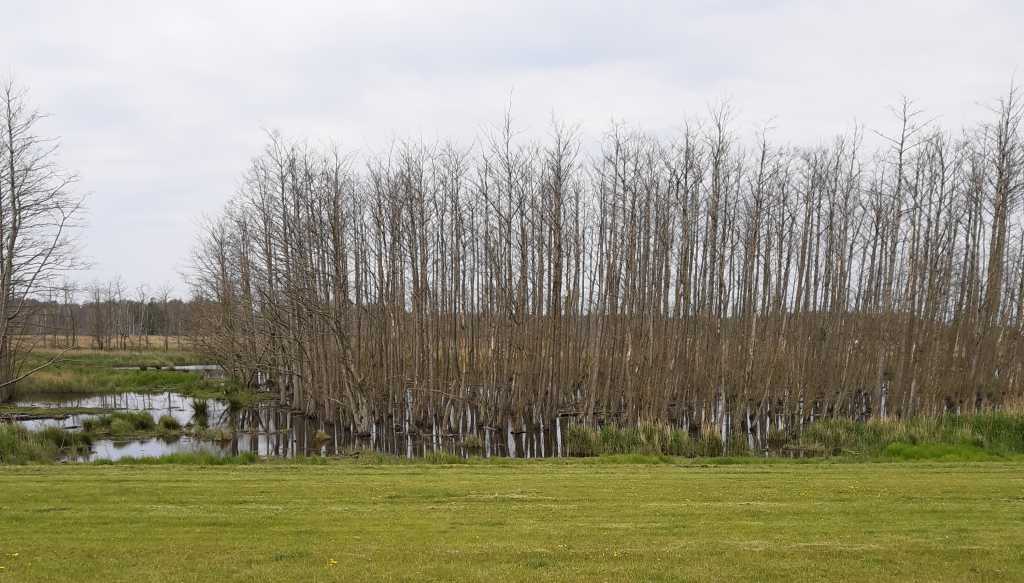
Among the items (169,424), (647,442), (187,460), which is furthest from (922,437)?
(169,424)

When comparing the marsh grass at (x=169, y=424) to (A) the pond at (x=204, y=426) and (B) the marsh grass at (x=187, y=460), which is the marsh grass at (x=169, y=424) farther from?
(B) the marsh grass at (x=187, y=460)

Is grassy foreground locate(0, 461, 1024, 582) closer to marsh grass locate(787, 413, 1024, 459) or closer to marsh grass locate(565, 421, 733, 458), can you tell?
marsh grass locate(787, 413, 1024, 459)

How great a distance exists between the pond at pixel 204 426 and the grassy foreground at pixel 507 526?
922 cm

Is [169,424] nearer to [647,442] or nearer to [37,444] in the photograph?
[37,444]

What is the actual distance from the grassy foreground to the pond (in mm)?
9222

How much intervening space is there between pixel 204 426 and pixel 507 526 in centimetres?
2239

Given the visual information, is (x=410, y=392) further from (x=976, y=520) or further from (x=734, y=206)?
(x=976, y=520)

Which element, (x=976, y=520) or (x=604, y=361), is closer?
(x=976, y=520)

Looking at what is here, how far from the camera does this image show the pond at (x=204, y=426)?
24.0 meters

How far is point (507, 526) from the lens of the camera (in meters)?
9.89

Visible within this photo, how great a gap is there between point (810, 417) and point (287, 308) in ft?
64.3

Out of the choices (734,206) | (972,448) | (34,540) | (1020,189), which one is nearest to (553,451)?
(972,448)

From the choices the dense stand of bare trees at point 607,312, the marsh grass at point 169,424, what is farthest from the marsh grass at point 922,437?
the marsh grass at point 169,424

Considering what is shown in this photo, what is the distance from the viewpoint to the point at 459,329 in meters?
31.8
